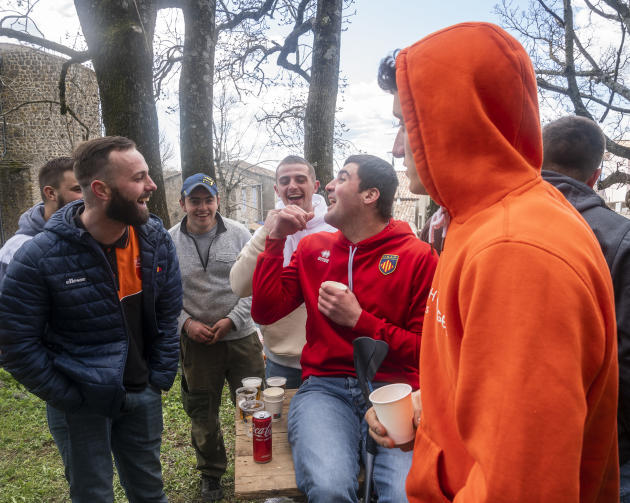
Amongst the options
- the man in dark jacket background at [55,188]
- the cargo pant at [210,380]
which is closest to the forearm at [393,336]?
the cargo pant at [210,380]

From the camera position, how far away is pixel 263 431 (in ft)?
7.16

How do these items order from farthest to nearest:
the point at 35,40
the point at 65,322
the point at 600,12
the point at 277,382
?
1. the point at 600,12
2. the point at 35,40
3. the point at 277,382
4. the point at 65,322

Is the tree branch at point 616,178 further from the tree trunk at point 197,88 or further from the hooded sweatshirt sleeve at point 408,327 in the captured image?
the hooded sweatshirt sleeve at point 408,327

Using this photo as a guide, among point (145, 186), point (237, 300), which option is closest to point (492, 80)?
point (145, 186)

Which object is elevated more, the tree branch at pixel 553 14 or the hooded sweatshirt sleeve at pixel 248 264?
the tree branch at pixel 553 14

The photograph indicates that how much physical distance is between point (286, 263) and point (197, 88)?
3649 millimetres

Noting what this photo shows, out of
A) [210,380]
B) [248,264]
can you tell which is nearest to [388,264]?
[248,264]

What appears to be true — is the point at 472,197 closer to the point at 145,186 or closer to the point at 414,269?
the point at 414,269

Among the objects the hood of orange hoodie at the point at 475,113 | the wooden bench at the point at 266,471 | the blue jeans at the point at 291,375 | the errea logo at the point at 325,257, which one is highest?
the hood of orange hoodie at the point at 475,113

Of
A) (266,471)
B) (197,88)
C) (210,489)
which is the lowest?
(210,489)

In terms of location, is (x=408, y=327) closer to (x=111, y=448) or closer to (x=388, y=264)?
(x=388, y=264)

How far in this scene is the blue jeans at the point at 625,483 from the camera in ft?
5.93

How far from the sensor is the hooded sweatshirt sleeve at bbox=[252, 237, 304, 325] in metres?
2.64

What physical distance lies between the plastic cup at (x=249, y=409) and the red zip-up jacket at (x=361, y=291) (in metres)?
0.33
